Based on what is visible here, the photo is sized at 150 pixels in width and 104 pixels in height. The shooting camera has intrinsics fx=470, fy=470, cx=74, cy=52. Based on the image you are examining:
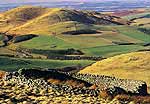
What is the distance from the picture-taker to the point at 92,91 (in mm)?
29734

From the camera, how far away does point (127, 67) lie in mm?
89375

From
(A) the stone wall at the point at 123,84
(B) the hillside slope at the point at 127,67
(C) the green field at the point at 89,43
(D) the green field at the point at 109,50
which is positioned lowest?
(C) the green field at the point at 89,43

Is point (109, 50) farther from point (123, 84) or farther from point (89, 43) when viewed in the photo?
point (123, 84)

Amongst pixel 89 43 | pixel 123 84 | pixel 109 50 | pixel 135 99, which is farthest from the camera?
pixel 89 43

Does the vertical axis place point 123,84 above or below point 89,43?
above

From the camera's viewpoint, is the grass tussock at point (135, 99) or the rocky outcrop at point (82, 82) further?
the rocky outcrop at point (82, 82)

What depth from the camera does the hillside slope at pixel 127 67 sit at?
79494 millimetres

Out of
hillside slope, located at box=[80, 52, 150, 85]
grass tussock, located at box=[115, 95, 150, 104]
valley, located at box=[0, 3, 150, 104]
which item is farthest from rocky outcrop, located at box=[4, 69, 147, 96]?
hillside slope, located at box=[80, 52, 150, 85]

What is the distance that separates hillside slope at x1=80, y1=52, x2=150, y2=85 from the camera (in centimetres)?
7949

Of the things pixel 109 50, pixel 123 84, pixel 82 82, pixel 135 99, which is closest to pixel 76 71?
pixel 123 84

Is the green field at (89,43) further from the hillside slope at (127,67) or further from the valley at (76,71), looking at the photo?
the hillside slope at (127,67)

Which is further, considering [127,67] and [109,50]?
[109,50]

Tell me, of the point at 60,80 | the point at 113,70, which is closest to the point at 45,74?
the point at 60,80

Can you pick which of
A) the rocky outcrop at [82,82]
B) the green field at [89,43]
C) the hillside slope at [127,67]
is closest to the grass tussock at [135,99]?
the rocky outcrop at [82,82]
